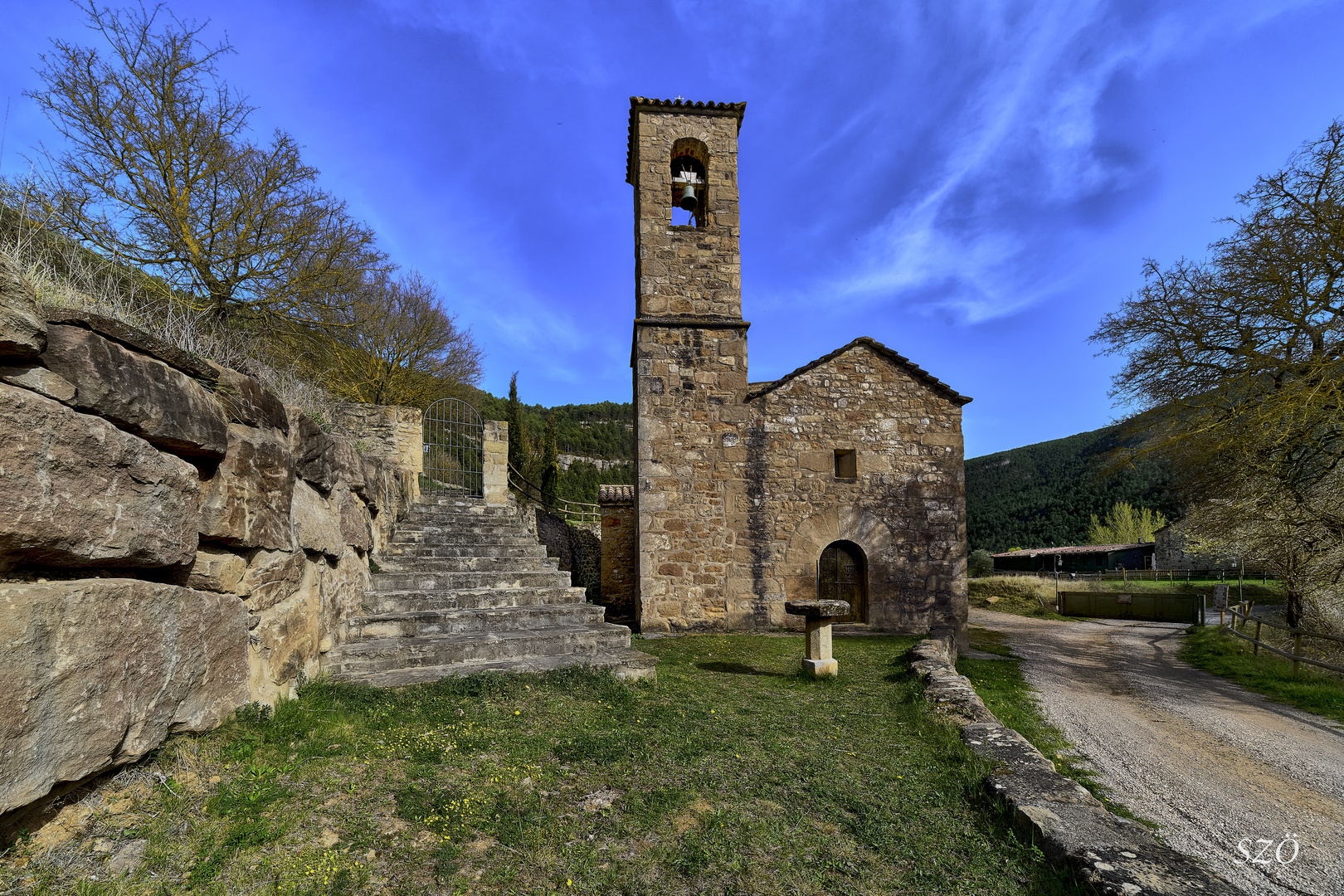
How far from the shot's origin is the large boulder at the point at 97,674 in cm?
192

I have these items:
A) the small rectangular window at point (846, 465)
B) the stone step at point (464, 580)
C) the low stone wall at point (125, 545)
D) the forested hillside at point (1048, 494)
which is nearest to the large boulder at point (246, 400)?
the low stone wall at point (125, 545)

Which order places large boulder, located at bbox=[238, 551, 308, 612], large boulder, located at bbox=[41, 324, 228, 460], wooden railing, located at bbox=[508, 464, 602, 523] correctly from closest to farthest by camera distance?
large boulder, located at bbox=[41, 324, 228, 460]
large boulder, located at bbox=[238, 551, 308, 612]
wooden railing, located at bbox=[508, 464, 602, 523]

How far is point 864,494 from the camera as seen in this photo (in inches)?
416

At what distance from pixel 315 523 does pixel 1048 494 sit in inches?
2097

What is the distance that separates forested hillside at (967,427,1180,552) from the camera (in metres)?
42.8

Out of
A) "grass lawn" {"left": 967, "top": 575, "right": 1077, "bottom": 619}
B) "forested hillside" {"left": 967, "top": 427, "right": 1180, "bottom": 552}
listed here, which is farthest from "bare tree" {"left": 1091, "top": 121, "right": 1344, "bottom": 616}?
"forested hillside" {"left": 967, "top": 427, "right": 1180, "bottom": 552}

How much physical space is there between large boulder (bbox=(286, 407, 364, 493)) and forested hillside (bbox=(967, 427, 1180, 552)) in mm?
43427

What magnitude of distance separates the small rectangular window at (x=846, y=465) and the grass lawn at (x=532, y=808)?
20.7 feet

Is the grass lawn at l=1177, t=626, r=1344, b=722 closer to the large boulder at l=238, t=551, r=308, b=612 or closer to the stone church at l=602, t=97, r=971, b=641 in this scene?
the stone church at l=602, t=97, r=971, b=641

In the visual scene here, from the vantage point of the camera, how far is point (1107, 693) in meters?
8.05

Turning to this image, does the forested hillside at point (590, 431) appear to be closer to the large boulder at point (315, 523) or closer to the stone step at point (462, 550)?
the stone step at point (462, 550)

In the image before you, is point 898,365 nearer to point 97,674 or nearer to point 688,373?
point 688,373

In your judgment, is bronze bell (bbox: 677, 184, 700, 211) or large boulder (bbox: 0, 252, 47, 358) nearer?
large boulder (bbox: 0, 252, 47, 358)

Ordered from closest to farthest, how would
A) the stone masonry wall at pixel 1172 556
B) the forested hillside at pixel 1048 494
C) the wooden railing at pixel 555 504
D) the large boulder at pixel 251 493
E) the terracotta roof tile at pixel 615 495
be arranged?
the large boulder at pixel 251 493
the terracotta roof tile at pixel 615 495
the wooden railing at pixel 555 504
the stone masonry wall at pixel 1172 556
the forested hillside at pixel 1048 494
